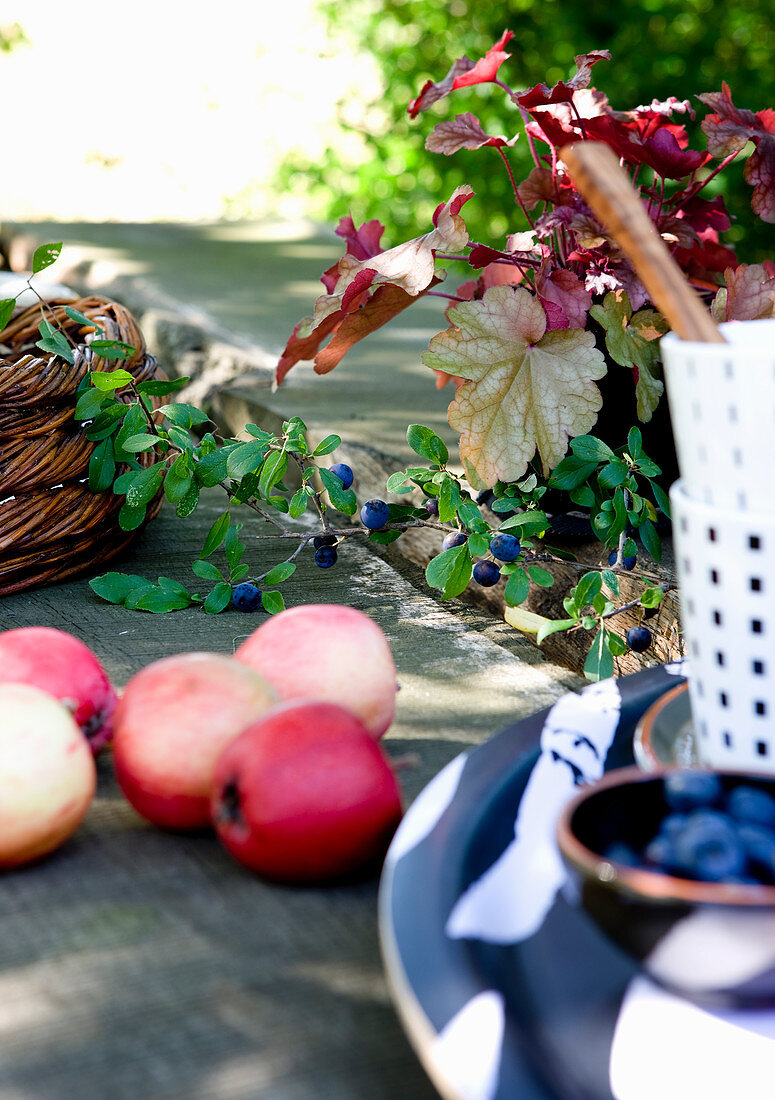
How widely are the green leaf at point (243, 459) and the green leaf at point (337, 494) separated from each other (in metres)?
0.07

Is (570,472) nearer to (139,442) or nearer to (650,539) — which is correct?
(650,539)

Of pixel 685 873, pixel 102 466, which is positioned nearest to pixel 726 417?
pixel 685 873

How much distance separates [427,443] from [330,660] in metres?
0.38

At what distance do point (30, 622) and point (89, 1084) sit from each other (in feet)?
2.20

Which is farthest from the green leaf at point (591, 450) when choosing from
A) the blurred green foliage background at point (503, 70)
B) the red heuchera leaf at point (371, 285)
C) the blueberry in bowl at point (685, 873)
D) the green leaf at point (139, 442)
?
the blurred green foliage background at point (503, 70)

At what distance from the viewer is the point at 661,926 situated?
441mm

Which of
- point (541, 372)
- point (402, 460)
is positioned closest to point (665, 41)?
point (402, 460)

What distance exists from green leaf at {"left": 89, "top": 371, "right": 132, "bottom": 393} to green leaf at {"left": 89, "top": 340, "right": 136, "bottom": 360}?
7 cm

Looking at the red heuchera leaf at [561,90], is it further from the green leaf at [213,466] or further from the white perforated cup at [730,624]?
the white perforated cup at [730,624]

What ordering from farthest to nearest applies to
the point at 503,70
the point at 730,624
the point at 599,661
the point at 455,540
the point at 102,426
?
the point at 503,70
the point at 102,426
the point at 455,540
the point at 599,661
the point at 730,624

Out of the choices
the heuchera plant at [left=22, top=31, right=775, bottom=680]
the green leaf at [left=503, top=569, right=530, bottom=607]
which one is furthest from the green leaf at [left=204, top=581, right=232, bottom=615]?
the green leaf at [left=503, top=569, right=530, bottom=607]

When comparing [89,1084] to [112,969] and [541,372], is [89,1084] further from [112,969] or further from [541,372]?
[541,372]

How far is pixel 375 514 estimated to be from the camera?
115 cm

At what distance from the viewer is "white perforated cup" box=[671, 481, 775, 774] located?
549 mm
